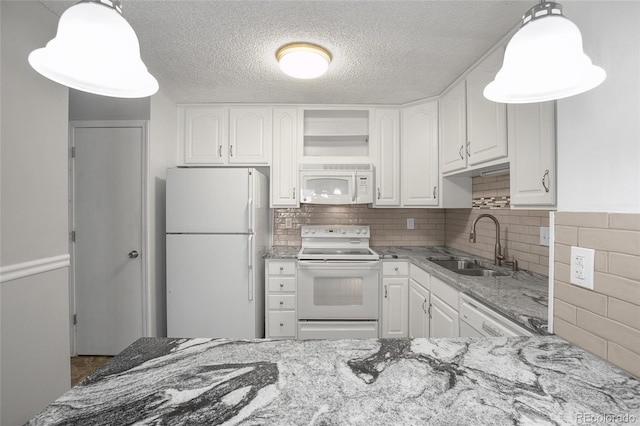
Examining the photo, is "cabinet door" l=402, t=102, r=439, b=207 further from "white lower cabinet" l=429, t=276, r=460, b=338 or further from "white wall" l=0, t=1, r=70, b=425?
"white wall" l=0, t=1, r=70, b=425

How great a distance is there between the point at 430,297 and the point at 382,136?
1.61m

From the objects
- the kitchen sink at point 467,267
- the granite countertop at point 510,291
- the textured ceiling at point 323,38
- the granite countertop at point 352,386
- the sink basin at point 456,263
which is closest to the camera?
the granite countertop at point 352,386

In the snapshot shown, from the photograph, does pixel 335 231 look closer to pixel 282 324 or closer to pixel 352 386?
pixel 282 324

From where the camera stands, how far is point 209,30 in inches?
Result: 64.8

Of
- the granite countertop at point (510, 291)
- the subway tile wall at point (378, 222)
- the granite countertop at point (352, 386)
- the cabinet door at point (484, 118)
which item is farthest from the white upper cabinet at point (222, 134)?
the granite countertop at point (352, 386)

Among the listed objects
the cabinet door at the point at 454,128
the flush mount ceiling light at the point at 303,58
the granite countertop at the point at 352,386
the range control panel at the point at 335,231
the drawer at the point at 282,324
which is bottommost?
the drawer at the point at 282,324

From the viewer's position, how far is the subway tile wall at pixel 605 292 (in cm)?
70

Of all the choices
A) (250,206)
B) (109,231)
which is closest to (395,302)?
(250,206)

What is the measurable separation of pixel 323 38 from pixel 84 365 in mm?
3202

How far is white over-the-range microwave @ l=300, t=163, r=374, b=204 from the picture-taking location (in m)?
2.70

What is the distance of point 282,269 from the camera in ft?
8.35

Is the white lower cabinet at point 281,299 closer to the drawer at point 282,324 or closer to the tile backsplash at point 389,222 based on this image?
the drawer at point 282,324

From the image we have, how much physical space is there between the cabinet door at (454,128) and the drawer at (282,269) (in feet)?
5.49

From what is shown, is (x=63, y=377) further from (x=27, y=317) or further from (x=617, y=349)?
(x=617, y=349)
